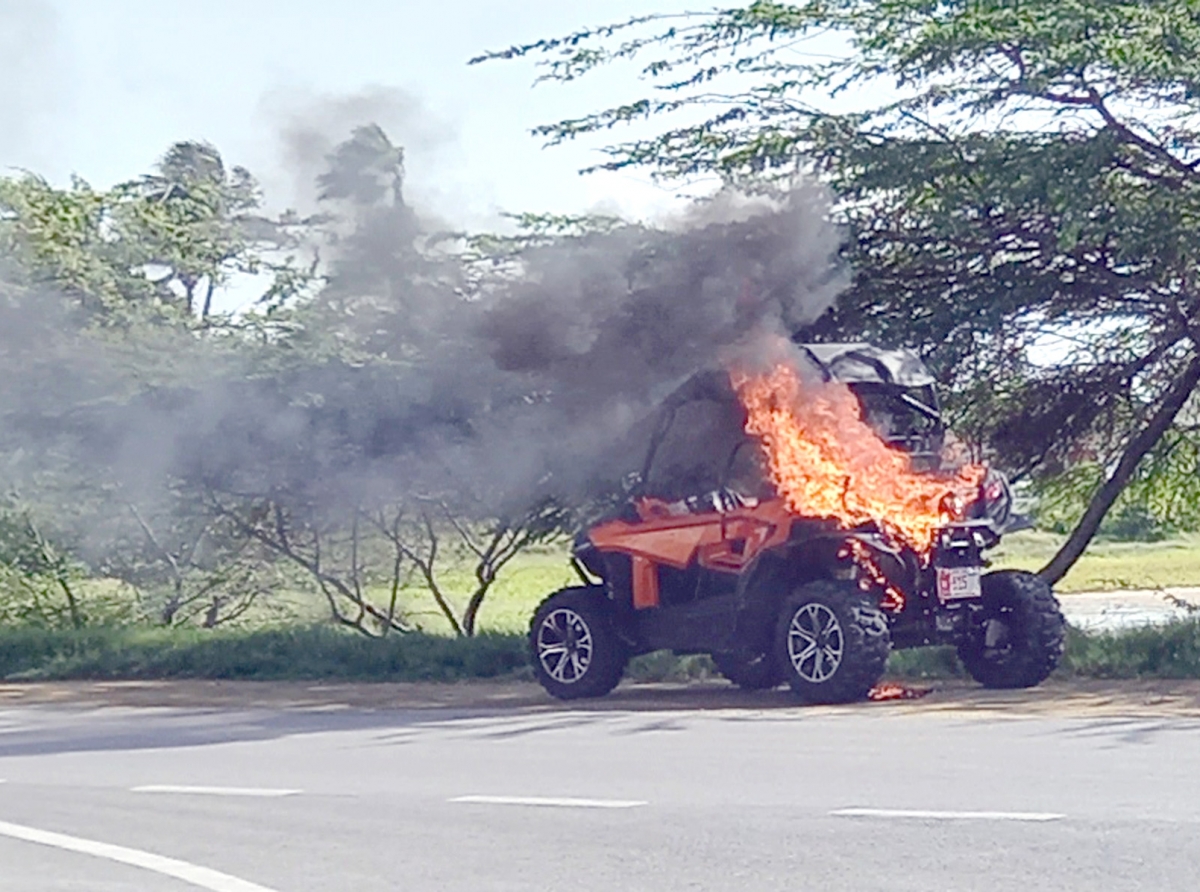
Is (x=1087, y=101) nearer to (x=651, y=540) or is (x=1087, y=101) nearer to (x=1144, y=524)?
(x=651, y=540)

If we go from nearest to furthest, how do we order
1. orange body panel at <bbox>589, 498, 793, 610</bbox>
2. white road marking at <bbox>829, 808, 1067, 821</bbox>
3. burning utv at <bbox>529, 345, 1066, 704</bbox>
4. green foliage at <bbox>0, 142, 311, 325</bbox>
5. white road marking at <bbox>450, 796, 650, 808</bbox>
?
white road marking at <bbox>829, 808, 1067, 821</bbox>, white road marking at <bbox>450, 796, 650, 808</bbox>, burning utv at <bbox>529, 345, 1066, 704</bbox>, orange body panel at <bbox>589, 498, 793, 610</bbox>, green foliage at <bbox>0, 142, 311, 325</bbox>

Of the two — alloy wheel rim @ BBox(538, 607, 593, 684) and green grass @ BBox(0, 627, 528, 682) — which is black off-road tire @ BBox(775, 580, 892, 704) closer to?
alloy wheel rim @ BBox(538, 607, 593, 684)

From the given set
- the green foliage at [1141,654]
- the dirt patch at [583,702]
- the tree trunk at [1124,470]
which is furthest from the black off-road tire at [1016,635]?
the tree trunk at [1124,470]

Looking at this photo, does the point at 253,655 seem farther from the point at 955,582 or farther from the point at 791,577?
the point at 955,582

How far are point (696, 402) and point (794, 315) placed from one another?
2252mm

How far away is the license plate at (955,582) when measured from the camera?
48.7 feet

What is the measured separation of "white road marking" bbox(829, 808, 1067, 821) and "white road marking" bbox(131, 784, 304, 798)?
10.7ft

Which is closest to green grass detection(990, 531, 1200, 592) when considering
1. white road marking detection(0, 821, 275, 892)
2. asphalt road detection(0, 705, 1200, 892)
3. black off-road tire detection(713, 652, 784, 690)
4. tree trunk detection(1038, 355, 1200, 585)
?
tree trunk detection(1038, 355, 1200, 585)

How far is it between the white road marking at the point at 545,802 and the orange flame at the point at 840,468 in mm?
4954

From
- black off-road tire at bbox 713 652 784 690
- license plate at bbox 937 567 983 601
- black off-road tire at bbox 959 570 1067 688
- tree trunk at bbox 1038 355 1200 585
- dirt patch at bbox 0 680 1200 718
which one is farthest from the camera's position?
tree trunk at bbox 1038 355 1200 585

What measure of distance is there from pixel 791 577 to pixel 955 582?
117cm

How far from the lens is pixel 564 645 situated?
53.4 feet

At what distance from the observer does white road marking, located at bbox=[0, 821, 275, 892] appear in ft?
27.9

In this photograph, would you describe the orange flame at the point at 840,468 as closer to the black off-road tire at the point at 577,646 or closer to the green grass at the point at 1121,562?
the black off-road tire at the point at 577,646
